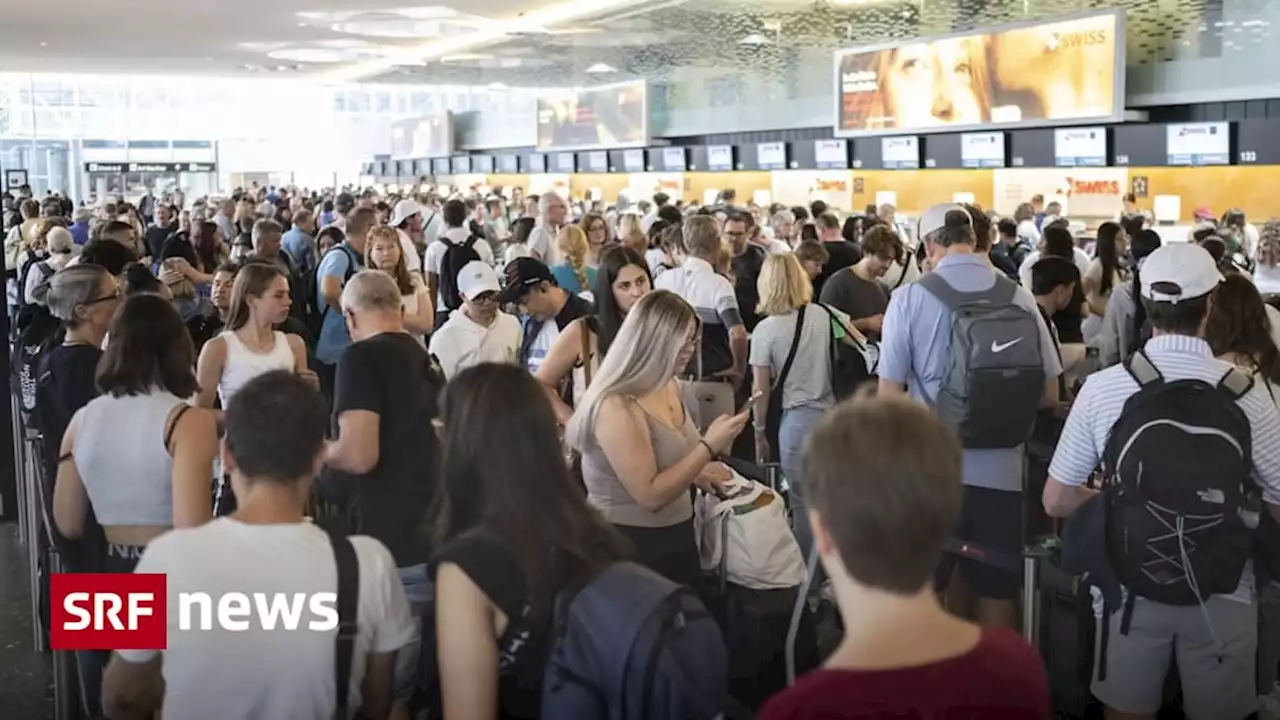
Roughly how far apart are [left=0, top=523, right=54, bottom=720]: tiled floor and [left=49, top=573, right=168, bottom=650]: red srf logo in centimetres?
87

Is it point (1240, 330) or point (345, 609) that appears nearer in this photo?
point (345, 609)

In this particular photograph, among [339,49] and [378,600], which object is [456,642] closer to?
[378,600]

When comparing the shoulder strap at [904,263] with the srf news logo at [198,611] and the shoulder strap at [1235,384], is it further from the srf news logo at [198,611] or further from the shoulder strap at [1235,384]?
the srf news logo at [198,611]

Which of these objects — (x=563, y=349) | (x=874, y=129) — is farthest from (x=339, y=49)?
(x=563, y=349)

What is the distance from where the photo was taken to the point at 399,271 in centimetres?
649

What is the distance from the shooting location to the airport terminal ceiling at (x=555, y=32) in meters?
11.8

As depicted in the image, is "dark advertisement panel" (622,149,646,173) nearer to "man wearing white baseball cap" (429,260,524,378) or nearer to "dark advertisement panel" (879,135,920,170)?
"dark advertisement panel" (879,135,920,170)

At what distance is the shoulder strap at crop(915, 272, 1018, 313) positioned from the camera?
13.4 ft

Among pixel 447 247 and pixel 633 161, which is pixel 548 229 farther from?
pixel 633 161

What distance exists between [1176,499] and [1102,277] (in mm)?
4706

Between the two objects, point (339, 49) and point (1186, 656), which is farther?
point (339, 49)

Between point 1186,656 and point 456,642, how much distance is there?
171 centimetres

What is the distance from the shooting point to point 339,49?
22297 mm

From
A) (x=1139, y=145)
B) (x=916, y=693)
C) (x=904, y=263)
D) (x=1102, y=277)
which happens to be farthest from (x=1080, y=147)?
(x=916, y=693)
